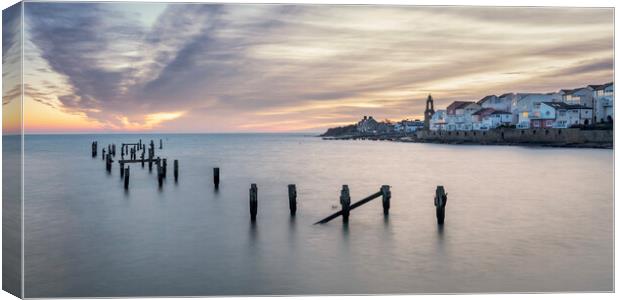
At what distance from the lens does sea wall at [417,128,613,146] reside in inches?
1859

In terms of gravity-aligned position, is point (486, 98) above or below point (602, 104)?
above

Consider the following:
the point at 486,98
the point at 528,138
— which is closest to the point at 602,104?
the point at 528,138

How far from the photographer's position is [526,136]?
5944 cm

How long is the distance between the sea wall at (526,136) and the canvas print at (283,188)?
85.9ft

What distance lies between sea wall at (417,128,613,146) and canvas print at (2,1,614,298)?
85.9 ft

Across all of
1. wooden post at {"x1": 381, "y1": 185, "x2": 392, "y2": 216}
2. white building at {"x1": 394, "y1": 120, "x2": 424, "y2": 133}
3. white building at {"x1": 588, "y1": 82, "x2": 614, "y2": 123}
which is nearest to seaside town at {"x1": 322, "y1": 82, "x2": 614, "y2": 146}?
white building at {"x1": 588, "y1": 82, "x2": 614, "y2": 123}

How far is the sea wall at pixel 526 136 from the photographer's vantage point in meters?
47.2

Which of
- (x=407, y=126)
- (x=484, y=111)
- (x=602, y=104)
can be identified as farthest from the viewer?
(x=407, y=126)

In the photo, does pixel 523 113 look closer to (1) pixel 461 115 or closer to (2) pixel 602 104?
(1) pixel 461 115

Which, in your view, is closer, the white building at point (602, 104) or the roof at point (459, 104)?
the white building at point (602, 104)

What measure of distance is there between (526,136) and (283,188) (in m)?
43.7

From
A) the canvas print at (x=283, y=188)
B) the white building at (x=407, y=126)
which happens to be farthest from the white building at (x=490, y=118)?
the white building at (x=407, y=126)

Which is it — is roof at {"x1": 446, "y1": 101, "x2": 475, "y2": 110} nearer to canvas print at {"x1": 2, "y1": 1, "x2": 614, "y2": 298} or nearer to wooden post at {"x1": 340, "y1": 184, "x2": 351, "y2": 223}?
canvas print at {"x1": 2, "y1": 1, "x2": 614, "y2": 298}

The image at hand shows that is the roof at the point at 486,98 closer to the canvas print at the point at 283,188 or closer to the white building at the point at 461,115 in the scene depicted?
the white building at the point at 461,115
